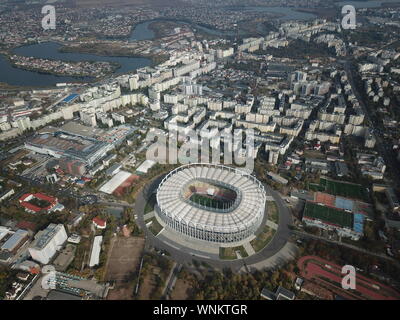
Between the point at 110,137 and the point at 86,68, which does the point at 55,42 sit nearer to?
the point at 86,68

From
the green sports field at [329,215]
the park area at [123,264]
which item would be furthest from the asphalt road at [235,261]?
the green sports field at [329,215]

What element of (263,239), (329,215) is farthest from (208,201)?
(329,215)

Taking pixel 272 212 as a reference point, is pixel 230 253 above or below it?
below

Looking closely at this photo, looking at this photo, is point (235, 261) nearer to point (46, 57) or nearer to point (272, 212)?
point (272, 212)

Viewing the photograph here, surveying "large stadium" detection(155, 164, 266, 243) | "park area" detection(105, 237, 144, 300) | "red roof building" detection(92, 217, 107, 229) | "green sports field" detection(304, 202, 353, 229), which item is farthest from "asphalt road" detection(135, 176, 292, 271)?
"red roof building" detection(92, 217, 107, 229)

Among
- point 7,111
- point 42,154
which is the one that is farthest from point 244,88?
point 7,111

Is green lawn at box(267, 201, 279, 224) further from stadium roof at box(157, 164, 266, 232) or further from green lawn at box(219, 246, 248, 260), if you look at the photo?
green lawn at box(219, 246, 248, 260)
